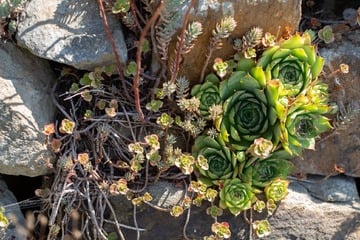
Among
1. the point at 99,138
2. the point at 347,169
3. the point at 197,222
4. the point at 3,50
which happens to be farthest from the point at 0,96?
the point at 347,169

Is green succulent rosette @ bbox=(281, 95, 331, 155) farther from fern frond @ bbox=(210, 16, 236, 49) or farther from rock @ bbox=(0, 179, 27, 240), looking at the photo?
rock @ bbox=(0, 179, 27, 240)

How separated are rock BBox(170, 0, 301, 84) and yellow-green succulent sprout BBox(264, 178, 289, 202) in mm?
500

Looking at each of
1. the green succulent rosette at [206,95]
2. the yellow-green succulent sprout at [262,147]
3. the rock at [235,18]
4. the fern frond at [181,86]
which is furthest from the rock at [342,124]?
the fern frond at [181,86]

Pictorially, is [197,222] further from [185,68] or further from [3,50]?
[3,50]

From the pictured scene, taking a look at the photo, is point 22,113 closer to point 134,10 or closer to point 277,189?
point 134,10

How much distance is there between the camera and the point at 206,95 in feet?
7.63

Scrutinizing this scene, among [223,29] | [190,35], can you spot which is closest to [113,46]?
[190,35]

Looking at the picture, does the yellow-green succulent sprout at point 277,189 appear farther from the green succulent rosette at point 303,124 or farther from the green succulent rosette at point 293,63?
the green succulent rosette at point 293,63

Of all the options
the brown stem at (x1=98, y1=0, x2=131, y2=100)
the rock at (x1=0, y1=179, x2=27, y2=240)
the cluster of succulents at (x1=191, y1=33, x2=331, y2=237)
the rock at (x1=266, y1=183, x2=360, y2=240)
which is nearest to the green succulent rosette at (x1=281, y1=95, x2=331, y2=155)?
the cluster of succulents at (x1=191, y1=33, x2=331, y2=237)

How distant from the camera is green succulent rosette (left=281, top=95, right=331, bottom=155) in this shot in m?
2.26

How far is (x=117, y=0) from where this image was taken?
2207 mm

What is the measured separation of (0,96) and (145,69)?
559 mm

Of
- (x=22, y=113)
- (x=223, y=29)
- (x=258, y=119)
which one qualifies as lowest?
(x=258, y=119)

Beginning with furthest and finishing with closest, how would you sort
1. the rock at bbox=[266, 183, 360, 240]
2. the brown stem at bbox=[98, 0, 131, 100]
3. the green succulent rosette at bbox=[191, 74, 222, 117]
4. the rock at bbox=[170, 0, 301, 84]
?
the rock at bbox=[266, 183, 360, 240] < the green succulent rosette at bbox=[191, 74, 222, 117] < the rock at bbox=[170, 0, 301, 84] < the brown stem at bbox=[98, 0, 131, 100]
